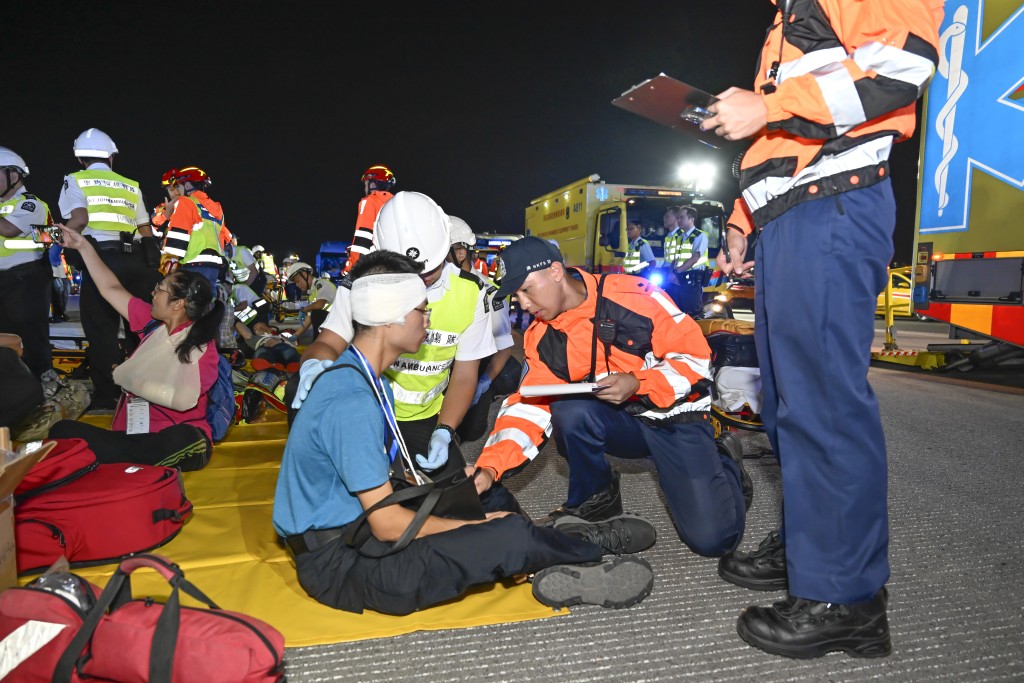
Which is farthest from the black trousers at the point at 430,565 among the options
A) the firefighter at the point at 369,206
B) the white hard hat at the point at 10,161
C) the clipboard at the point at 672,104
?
the white hard hat at the point at 10,161

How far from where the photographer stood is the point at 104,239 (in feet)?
16.3

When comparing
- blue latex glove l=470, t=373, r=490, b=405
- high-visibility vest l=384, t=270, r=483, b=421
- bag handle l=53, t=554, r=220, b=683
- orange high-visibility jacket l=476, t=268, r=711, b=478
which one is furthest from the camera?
blue latex glove l=470, t=373, r=490, b=405

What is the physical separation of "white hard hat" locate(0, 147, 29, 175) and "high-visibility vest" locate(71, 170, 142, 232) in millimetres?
513

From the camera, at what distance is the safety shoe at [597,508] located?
107 inches

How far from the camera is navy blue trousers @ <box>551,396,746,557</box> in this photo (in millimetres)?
2369

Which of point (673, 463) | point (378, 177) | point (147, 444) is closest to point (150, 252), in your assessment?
point (378, 177)

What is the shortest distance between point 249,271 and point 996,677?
10610 millimetres

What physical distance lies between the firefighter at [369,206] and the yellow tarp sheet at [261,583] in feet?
9.55

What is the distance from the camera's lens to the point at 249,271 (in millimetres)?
10266

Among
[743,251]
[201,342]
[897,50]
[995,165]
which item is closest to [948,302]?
[995,165]

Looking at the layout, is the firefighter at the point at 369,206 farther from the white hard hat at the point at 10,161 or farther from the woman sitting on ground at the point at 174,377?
the white hard hat at the point at 10,161

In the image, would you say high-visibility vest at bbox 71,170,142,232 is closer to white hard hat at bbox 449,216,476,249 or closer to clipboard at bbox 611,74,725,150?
white hard hat at bbox 449,216,476,249

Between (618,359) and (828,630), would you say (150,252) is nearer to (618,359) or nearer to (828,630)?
(618,359)

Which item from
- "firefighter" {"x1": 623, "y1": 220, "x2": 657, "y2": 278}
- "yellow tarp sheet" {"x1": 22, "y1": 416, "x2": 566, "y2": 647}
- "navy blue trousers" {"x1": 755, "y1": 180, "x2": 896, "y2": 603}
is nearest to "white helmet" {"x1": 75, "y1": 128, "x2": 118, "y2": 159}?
"yellow tarp sheet" {"x1": 22, "y1": 416, "x2": 566, "y2": 647}
